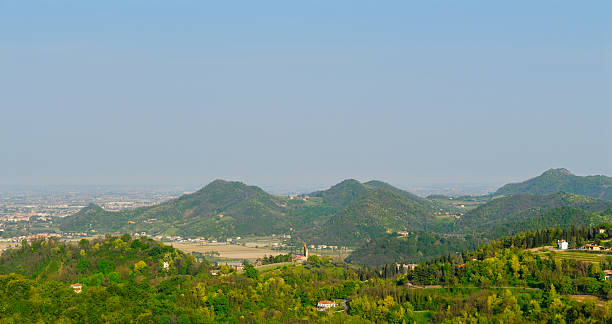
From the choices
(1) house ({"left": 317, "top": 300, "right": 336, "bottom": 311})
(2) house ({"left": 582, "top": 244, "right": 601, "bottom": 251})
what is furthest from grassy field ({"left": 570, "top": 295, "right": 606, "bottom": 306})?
(1) house ({"left": 317, "top": 300, "right": 336, "bottom": 311})

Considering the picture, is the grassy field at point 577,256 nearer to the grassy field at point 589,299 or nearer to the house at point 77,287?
the grassy field at point 589,299

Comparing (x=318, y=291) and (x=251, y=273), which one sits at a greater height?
(x=251, y=273)

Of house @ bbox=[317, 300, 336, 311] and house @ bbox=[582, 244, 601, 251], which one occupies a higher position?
house @ bbox=[582, 244, 601, 251]

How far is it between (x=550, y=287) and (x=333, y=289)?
38104mm

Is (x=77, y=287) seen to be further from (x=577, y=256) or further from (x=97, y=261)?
(x=577, y=256)

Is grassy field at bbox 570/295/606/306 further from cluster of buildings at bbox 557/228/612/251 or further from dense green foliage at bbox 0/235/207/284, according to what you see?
dense green foliage at bbox 0/235/207/284

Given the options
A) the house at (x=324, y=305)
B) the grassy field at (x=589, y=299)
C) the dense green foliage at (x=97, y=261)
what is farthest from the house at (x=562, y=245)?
the dense green foliage at (x=97, y=261)

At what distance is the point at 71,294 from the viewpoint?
9638 centimetres

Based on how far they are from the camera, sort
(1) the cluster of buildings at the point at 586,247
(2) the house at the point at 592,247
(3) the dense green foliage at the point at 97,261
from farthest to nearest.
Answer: (3) the dense green foliage at the point at 97,261
(2) the house at the point at 592,247
(1) the cluster of buildings at the point at 586,247

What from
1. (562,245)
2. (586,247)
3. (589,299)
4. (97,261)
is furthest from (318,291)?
(586,247)

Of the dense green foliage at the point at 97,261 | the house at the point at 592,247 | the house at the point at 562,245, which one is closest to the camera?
the house at the point at 592,247

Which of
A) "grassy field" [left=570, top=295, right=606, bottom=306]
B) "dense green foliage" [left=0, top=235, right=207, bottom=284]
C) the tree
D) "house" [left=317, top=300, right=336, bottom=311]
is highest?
"dense green foliage" [left=0, top=235, right=207, bottom=284]

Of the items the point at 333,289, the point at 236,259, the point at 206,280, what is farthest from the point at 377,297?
the point at 236,259

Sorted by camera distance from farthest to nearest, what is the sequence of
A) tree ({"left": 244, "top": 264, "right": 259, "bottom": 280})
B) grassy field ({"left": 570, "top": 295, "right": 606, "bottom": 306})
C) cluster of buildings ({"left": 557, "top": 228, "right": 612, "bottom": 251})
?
tree ({"left": 244, "top": 264, "right": 259, "bottom": 280}) < cluster of buildings ({"left": 557, "top": 228, "right": 612, "bottom": 251}) < grassy field ({"left": 570, "top": 295, "right": 606, "bottom": 306})
